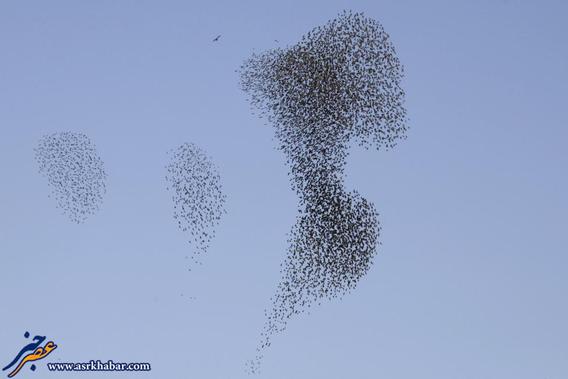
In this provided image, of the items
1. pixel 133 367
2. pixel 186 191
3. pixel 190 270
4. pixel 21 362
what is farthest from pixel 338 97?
pixel 21 362

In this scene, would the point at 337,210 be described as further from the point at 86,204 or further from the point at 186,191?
the point at 86,204

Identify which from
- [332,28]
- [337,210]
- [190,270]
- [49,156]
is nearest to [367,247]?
[337,210]

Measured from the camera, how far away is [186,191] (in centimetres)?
1251

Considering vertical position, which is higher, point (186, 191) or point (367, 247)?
point (186, 191)

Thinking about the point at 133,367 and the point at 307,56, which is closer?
the point at 133,367

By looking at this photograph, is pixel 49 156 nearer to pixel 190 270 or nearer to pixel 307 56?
pixel 190 270

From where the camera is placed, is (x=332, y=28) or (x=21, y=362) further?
(x=332, y=28)

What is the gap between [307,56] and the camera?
12648 millimetres

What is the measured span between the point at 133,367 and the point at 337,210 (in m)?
4.10

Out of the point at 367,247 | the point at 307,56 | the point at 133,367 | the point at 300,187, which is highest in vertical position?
the point at 307,56

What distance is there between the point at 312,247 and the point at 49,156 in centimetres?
474

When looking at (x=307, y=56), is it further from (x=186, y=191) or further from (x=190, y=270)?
(x=190, y=270)

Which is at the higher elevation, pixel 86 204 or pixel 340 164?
pixel 86 204

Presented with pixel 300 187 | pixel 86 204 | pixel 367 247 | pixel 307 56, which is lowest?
pixel 367 247
